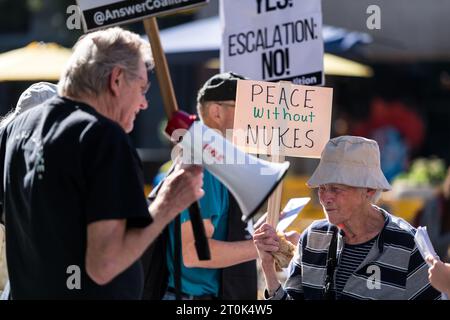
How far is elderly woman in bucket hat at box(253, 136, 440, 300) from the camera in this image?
3705mm

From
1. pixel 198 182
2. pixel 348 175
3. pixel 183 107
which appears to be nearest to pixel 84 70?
pixel 198 182

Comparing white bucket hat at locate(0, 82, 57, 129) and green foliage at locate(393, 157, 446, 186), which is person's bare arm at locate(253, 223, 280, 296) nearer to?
white bucket hat at locate(0, 82, 57, 129)

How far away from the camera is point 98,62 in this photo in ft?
10.6

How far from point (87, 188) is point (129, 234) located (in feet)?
0.64

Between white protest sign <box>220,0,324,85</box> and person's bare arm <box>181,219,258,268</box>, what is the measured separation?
3.12 ft

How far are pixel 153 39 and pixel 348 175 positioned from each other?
979 mm

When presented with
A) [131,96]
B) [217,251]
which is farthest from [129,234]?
[217,251]

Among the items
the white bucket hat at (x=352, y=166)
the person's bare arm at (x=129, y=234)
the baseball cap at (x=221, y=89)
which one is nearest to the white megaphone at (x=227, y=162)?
the person's bare arm at (x=129, y=234)

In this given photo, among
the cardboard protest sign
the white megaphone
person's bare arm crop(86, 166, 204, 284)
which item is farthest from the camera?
the cardboard protest sign

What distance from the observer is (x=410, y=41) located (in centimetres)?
1752

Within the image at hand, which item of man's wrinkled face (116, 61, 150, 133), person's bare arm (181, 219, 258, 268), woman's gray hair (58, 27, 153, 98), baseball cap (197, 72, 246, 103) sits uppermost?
woman's gray hair (58, 27, 153, 98)

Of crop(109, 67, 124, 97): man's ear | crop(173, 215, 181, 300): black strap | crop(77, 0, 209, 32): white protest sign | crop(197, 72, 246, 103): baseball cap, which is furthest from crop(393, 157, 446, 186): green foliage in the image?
crop(109, 67, 124, 97): man's ear

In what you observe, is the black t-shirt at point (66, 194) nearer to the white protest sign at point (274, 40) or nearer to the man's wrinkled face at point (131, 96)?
the man's wrinkled face at point (131, 96)

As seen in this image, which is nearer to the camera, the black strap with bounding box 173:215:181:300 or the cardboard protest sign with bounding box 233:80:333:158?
the black strap with bounding box 173:215:181:300
